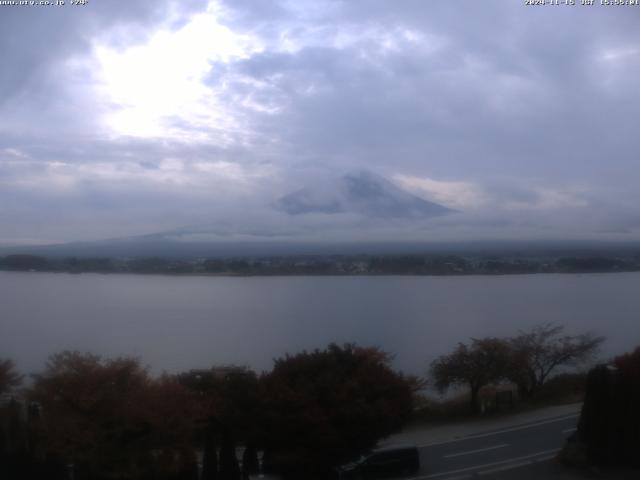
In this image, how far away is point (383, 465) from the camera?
10.0m

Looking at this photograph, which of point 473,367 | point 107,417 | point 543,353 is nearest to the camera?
point 107,417

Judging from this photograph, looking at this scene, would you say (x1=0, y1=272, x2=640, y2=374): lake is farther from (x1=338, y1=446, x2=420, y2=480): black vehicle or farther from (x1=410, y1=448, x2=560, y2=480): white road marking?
(x1=410, y1=448, x2=560, y2=480): white road marking

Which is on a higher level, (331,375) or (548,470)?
(331,375)

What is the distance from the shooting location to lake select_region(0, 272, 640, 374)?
60.5 ft

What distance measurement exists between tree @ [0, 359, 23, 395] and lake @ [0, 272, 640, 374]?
250 centimetres

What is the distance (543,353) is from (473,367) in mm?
3494

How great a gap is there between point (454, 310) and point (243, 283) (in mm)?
10321

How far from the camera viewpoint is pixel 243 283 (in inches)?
1276

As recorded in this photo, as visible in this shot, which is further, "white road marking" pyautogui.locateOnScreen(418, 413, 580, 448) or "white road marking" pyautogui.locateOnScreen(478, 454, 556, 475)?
"white road marking" pyautogui.locateOnScreen(418, 413, 580, 448)

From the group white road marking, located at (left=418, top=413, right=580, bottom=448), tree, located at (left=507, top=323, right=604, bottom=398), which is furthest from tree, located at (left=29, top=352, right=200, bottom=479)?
tree, located at (left=507, top=323, right=604, bottom=398)

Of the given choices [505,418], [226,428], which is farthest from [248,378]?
[505,418]

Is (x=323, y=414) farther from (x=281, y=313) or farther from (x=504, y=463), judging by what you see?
(x=281, y=313)

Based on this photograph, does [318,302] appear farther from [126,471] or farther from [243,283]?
[126,471]

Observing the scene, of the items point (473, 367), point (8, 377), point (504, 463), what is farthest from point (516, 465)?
point (8, 377)
